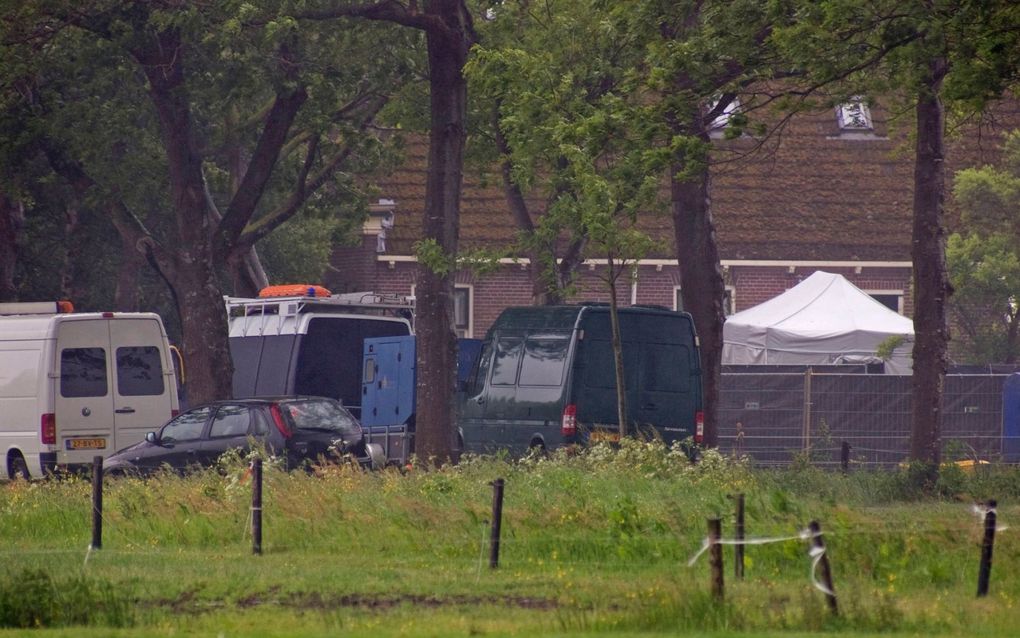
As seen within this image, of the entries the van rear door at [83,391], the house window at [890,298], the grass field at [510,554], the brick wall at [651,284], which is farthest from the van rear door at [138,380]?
the house window at [890,298]

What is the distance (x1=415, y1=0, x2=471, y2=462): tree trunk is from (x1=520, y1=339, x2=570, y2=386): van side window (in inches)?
39.7

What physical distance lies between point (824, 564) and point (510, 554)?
421cm

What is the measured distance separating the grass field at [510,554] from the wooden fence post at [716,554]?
0.10m

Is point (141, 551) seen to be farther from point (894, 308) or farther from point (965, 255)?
point (894, 308)

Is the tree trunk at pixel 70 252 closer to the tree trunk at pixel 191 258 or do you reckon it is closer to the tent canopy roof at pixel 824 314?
the tree trunk at pixel 191 258

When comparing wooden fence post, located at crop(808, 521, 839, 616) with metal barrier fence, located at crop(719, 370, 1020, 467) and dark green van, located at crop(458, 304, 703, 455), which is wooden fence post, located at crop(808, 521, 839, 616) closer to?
dark green van, located at crop(458, 304, 703, 455)

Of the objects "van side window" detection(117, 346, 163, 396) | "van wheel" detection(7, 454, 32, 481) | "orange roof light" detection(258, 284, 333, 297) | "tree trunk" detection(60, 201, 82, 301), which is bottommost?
"van wheel" detection(7, 454, 32, 481)

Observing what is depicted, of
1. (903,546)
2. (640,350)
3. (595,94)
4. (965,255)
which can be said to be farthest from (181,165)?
(965,255)

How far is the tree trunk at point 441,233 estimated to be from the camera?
70.2 feet

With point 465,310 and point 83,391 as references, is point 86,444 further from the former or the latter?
point 465,310

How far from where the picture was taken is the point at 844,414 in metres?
26.9

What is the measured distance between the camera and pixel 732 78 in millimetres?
18328

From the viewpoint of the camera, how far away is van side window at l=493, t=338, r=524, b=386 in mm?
21844

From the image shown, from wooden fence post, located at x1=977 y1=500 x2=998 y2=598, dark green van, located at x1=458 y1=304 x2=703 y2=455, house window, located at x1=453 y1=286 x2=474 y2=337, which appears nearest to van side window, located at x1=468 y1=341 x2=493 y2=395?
dark green van, located at x1=458 y1=304 x2=703 y2=455
